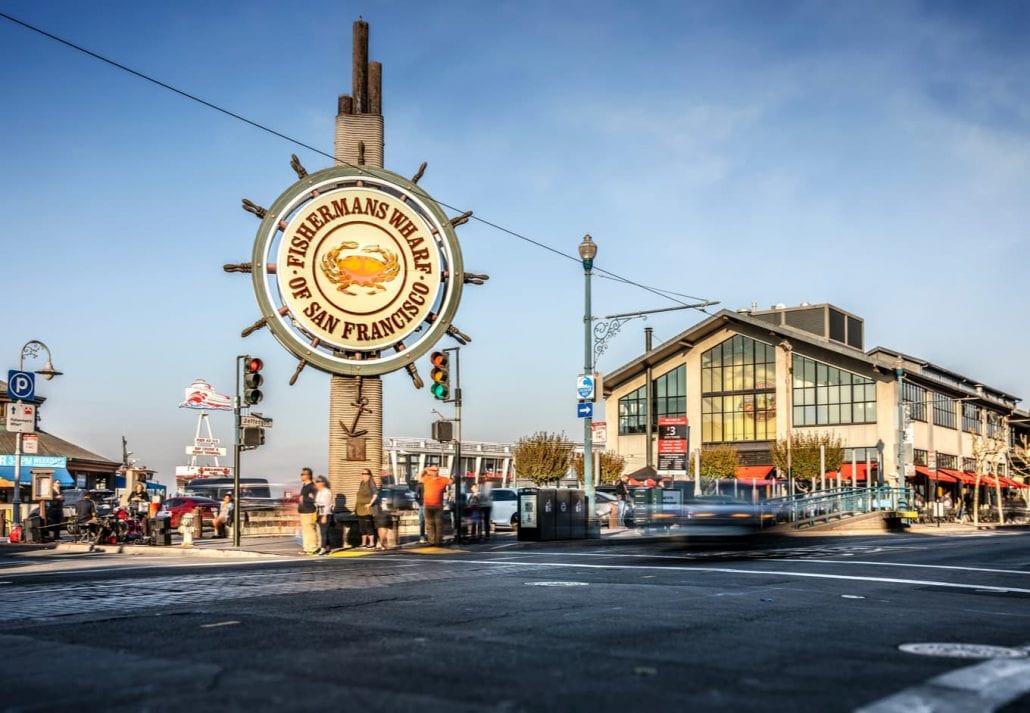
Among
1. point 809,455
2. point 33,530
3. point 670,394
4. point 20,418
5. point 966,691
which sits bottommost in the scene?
point 33,530

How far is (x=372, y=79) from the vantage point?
26188mm

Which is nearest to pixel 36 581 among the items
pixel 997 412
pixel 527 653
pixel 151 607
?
pixel 151 607

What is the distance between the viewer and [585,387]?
28.3 meters

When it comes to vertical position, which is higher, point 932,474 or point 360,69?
point 360,69

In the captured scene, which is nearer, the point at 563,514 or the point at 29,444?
the point at 563,514

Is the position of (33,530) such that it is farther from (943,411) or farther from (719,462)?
(943,411)

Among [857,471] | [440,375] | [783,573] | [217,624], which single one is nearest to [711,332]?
[857,471]

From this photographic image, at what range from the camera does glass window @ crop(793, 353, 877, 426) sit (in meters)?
63.0

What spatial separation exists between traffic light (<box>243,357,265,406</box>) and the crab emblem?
436 cm

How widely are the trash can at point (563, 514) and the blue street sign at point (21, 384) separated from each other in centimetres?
1448

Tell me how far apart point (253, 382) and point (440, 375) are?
4.13m

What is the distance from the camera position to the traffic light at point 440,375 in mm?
23109

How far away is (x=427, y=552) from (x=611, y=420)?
53837 mm

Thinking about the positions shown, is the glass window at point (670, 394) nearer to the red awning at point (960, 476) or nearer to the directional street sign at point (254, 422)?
the red awning at point (960, 476)
